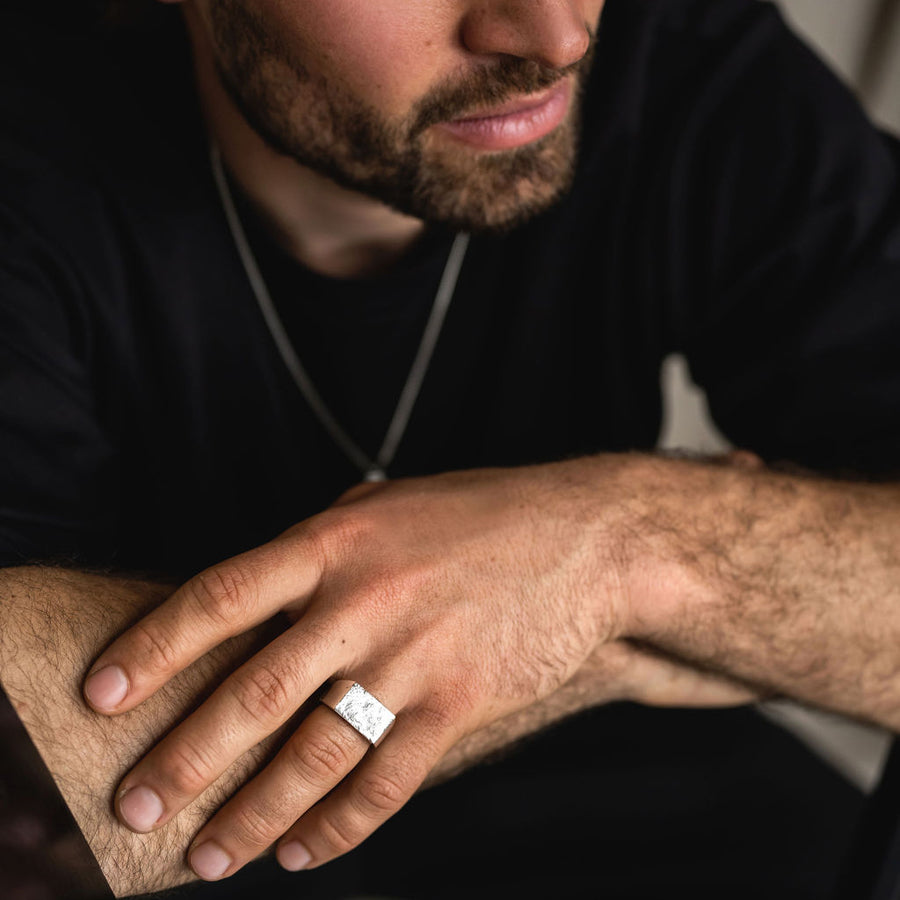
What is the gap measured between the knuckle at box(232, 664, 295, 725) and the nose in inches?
22.9

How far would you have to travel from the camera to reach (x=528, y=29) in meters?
0.88

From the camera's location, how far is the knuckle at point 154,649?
0.71m

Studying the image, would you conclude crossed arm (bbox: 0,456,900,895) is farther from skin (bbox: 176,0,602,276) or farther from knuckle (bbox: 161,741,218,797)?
skin (bbox: 176,0,602,276)

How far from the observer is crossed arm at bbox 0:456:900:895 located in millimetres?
718

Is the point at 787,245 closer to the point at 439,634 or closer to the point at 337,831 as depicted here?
the point at 439,634

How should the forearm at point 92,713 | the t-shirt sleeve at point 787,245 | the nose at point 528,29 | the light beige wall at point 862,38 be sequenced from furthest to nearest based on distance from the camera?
the light beige wall at point 862,38
the t-shirt sleeve at point 787,245
the nose at point 528,29
the forearm at point 92,713

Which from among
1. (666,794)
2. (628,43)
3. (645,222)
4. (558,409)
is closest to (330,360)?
(558,409)

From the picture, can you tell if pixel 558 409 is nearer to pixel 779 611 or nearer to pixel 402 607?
pixel 779 611

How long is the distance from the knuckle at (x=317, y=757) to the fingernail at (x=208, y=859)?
0.08 metres

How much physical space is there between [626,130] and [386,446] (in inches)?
19.0

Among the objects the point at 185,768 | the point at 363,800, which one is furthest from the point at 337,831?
the point at 185,768

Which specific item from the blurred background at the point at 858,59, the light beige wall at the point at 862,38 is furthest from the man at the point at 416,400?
the light beige wall at the point at 862,38

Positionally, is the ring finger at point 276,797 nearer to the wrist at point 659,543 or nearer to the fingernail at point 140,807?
the fingernail at point 140,807

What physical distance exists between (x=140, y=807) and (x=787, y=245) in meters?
0.89
